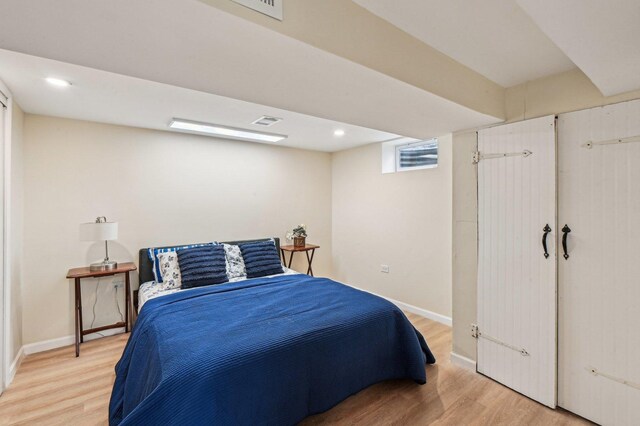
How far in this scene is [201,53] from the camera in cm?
131

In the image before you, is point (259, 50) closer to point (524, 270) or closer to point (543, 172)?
point (543, 172)

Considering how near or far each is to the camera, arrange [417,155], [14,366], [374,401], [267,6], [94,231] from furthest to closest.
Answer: [417,155] → [94,231] → [14,366] → [374,401] → [267,6]

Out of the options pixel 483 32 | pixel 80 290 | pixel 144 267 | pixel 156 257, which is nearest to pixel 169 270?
pixel 156 257

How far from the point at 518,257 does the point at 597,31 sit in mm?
1542

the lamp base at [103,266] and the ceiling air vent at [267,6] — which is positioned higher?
the ceiling air vent at [267,6]

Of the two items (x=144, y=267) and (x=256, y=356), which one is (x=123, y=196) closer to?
(x=144, y=267)

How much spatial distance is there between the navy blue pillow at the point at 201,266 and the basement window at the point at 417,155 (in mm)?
2696

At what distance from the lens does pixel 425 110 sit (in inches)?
82.6

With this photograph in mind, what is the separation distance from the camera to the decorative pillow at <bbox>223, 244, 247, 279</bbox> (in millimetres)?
3562

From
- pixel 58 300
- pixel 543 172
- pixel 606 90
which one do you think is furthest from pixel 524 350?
pixel 58 300

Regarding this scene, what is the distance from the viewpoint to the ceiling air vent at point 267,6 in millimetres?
1091

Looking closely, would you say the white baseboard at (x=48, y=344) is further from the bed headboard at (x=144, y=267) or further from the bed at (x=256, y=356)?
the bed at (x=256, y=356)

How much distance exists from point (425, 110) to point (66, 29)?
6.46ft

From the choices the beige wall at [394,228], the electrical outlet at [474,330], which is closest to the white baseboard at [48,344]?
the beige wall at [394,228]
